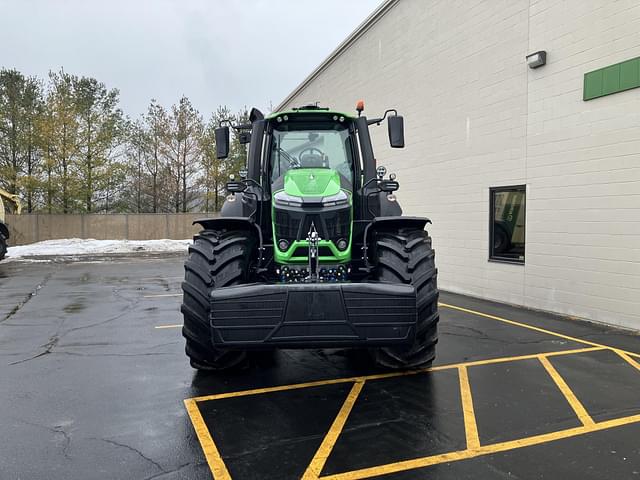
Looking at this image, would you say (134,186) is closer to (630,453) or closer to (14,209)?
(14,209)

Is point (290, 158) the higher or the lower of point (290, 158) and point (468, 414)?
the higher

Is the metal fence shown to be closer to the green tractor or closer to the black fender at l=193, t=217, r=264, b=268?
the green tractor

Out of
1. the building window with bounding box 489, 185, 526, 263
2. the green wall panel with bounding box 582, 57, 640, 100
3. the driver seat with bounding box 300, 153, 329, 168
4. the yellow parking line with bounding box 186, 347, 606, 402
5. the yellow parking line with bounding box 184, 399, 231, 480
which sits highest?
the green wall panel with bounding box 582, 57, 640, 100

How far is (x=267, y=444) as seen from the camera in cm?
359

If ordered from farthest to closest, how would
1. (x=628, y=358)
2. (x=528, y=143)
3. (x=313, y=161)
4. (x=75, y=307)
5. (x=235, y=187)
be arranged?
1. (x=75, y=307)
2. (x=528, y=143)
3. (x=628, y=358)
4. (x=313, y=161)
5. (x=235, y=187)

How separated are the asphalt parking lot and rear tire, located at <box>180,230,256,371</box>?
1.68ft

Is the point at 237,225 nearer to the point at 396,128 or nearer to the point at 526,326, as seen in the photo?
the point at 396,128

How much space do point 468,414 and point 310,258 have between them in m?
1.87

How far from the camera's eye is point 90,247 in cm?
2541

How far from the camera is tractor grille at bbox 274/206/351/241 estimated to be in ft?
15.1

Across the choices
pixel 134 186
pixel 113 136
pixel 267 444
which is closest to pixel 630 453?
pixel 267 444

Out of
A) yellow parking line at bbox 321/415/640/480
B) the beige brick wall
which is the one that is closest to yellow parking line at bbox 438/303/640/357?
the beige brick wall

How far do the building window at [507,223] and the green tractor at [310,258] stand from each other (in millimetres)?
4351

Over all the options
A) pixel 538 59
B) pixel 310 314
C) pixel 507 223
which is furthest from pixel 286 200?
pixel 507 223
